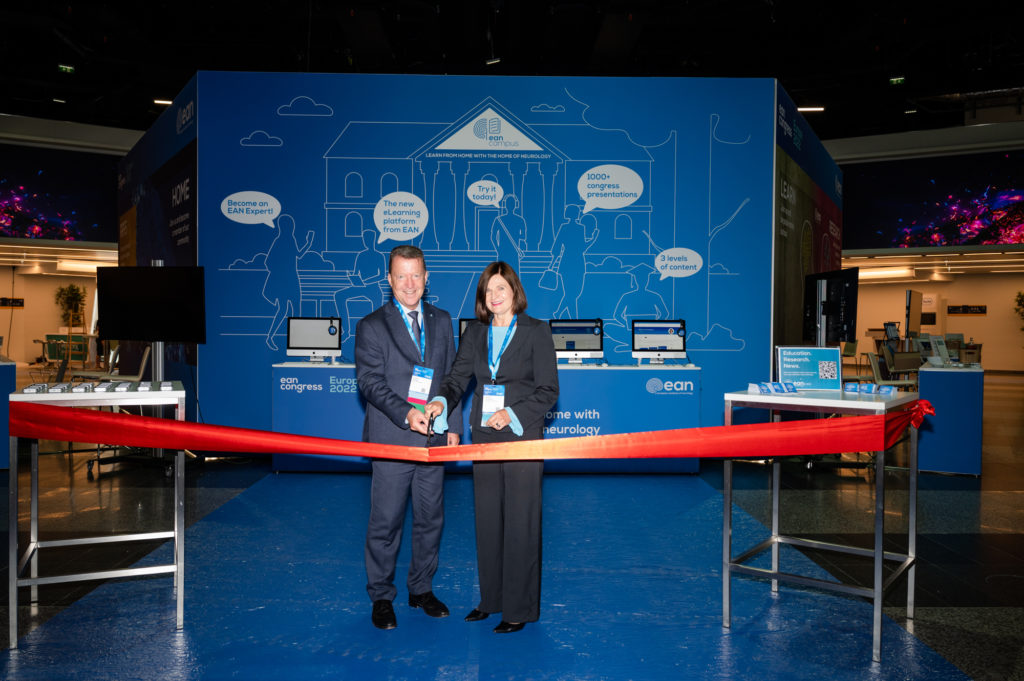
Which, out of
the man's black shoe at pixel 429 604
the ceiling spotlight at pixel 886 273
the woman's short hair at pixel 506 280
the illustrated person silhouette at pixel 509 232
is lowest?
the man's black shoe at pixel 429 604

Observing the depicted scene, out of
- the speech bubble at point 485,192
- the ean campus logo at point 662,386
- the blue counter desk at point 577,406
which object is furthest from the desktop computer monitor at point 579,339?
the speech bubble at point 485,192

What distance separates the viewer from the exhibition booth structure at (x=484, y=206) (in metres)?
6.09

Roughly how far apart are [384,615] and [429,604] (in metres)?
0.21

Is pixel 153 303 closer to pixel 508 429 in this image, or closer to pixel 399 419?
pixel 399 419

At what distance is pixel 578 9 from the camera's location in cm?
890

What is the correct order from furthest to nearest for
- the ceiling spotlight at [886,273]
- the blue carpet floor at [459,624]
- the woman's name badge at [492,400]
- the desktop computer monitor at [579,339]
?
Answer: 1. the ceiling spotlight at [886,273]
2. the desktop computer monitor at [579,339]
3. the woman's name badge at [492,400]
4. the blue carpet floor at [459,624]

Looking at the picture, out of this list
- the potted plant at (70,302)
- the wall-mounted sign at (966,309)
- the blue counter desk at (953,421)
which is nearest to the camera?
the blue counter desk at (953,421)

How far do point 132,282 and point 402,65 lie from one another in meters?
7.43

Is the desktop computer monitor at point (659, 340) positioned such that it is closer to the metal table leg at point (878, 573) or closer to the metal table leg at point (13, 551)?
the metal table leg at point (878, 573)

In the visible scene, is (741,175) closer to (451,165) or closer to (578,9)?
(451,165)

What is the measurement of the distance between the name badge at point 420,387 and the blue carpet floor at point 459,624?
93 cm

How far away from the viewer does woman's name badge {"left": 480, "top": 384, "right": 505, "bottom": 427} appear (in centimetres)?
253

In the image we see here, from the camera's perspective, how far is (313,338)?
5.82 meters

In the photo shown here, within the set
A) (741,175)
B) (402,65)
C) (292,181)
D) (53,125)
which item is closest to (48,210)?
(53,125)
